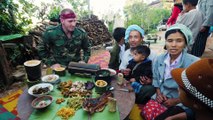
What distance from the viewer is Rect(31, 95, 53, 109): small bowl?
1721 mm

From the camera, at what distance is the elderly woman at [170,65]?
219 centimetres

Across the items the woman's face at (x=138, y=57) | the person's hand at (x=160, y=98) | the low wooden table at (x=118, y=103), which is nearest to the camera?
the low wooden table at (x=118, y=103)

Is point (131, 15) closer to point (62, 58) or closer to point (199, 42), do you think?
point (199, 42)

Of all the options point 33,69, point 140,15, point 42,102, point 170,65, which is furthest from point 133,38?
→ point 140,15

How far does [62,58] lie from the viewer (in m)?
3.46

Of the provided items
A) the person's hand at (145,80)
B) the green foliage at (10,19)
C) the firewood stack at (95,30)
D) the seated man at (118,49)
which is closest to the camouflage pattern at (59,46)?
the seated man at (118,49)

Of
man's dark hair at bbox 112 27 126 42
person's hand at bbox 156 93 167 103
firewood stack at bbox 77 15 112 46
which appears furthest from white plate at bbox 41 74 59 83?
firewood stack at bbox 77 15 112 46

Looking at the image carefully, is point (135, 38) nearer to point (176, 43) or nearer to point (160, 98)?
point (176, 43)

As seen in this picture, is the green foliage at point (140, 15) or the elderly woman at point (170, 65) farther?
the green foliage at point (140, 15)

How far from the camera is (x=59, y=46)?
3.36 m

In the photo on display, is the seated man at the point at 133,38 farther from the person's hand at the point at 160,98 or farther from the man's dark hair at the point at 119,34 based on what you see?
the person's hand at the point at 160,98

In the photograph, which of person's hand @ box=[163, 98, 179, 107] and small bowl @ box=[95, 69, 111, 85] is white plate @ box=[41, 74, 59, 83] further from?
person's hand @ box=[163, 98, 179, 107]

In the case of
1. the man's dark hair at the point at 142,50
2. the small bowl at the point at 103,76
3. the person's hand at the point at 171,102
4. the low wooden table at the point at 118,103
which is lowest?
the person's hand at the point at 171,102

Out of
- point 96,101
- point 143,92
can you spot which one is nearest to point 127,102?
point 96,101
